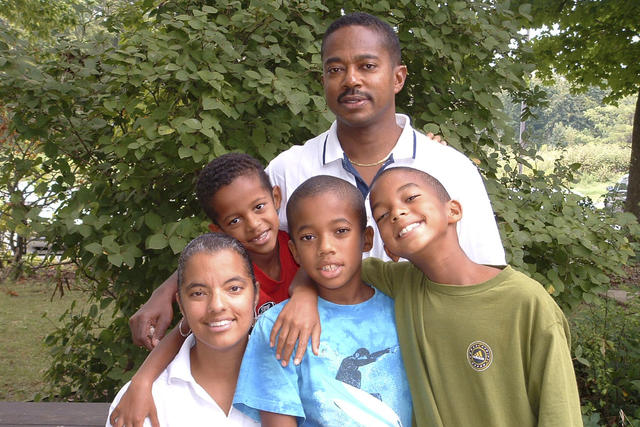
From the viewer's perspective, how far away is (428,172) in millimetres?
2193

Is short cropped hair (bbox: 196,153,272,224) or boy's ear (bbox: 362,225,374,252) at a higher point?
short cropped hair (bbox: 196,153,272,224)

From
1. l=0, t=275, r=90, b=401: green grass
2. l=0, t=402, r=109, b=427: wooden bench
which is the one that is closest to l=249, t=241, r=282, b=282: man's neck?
l=0, t=402, r=109, b=427: wooden bench

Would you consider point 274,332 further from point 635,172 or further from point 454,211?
point 635,172

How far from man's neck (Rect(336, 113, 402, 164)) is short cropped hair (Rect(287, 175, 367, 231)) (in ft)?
1.53

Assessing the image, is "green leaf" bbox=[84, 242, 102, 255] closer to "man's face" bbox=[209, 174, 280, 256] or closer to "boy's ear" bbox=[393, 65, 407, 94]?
"man's face" bbox=[209, 174, 280, 256]

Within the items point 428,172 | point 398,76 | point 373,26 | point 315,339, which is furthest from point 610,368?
point 315,339

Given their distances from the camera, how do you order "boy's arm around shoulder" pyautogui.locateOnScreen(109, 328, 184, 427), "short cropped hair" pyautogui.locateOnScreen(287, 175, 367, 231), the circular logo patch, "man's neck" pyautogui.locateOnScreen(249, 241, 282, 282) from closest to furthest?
the circular logo patch, "boy's arm around shoulder" pyautogui.locateOnScreen(109, 328, 184, 427), "short cropped hair" pyautogui.locateOnScreen(287, 175, 367, 231), "man's neck" pyautogui.locateOnScreen(249, 241, 282, 282)

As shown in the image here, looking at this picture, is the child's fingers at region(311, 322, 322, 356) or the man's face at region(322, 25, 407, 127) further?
the man's face at region(322, 25, 407, 127)

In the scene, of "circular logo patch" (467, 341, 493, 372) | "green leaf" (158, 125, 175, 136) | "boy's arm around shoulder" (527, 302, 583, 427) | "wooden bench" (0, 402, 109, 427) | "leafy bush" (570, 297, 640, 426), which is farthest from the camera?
"leafy bush" (570, 297, 640, 426)

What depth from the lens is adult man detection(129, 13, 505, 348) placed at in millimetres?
2148

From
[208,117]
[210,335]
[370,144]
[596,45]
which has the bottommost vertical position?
[210,335]

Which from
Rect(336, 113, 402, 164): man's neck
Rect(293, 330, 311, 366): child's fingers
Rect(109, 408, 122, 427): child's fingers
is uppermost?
Rect(336, 113, 402, 164): man's neck

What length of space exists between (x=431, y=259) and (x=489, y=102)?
6.54ft

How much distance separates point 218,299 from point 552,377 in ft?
3.06
